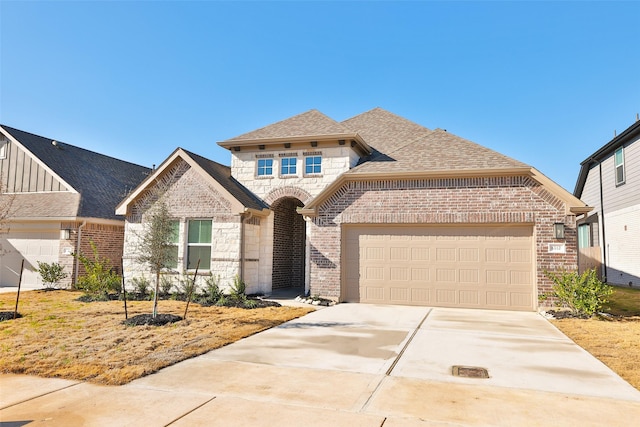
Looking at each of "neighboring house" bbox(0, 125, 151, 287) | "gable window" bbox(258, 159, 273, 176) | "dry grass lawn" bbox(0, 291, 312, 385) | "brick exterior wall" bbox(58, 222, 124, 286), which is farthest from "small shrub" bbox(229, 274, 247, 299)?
"neighboring house" bbox(0, 125, 151, 287)

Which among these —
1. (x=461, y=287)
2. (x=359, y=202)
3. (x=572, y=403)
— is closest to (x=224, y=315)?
(x=359, y=202)

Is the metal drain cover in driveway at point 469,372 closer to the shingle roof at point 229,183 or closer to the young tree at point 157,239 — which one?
the young tree at point 157,239

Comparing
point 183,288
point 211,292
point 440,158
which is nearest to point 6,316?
point 211,292

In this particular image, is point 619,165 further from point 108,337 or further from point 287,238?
point 108,337

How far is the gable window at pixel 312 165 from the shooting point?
1647 cm

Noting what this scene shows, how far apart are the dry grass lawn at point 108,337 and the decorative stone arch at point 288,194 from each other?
5.06 m

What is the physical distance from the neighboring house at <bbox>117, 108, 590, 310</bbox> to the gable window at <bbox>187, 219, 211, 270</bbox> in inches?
1.5

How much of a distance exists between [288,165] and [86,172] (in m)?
10.9

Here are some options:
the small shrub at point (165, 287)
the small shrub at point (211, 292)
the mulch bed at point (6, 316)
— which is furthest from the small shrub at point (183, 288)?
the mulch bed at point (6, 316)

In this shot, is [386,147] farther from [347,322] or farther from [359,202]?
[347,322]

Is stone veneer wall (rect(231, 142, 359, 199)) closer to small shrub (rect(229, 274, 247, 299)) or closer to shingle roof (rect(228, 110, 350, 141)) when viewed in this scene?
shingle roof (rect(228, 110, 350, 141))

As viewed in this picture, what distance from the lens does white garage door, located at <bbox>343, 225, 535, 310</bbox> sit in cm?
1289

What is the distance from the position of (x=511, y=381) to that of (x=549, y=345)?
2.90 meters

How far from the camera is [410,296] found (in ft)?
45.0
